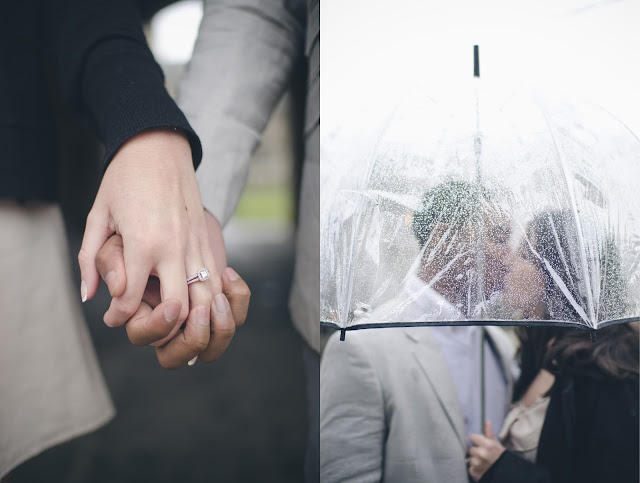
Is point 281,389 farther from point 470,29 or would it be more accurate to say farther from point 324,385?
point 470,29

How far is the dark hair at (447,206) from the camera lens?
88 centimetres

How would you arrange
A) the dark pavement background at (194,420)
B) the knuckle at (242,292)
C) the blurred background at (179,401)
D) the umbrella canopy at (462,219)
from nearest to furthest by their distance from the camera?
the knuckle at (242,292)
the umbrella canopy at (462,219)
the blurred background at (179,401)
the dark pavement background at (194,420)

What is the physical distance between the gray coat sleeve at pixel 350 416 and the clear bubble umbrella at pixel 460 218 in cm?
20

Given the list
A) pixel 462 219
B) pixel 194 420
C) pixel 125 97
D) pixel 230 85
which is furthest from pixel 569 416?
pixel 194 420

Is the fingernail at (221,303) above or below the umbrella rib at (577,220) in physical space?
below

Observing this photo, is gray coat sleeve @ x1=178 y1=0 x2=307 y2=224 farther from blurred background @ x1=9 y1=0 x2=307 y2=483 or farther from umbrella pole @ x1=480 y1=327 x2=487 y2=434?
umbrella pole @ x1=480 y1=327 x2=487 y2=434

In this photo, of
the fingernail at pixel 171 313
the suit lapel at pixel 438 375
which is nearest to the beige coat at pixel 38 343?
the fingernail at pixel 171 313

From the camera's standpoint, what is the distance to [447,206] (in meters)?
0.89

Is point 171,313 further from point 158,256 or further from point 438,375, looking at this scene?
point 438,375

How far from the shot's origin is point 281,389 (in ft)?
11.3

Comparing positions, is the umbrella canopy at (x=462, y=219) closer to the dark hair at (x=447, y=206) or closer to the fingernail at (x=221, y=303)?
the dark hair at (x=447, y=206)

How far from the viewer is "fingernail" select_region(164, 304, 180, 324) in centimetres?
65

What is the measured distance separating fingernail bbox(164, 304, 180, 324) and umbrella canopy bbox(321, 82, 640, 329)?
319 mm

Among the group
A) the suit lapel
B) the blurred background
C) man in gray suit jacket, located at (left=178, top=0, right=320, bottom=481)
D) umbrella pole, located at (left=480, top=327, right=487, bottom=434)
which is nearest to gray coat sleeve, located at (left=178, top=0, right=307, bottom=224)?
man in gray suit jacket, located at (left=178, top=0, right=320, bottom=481)
